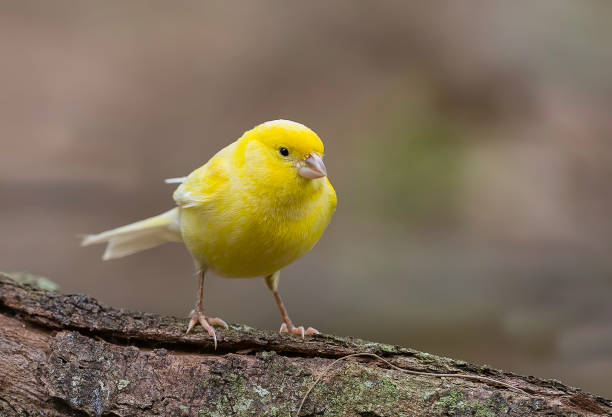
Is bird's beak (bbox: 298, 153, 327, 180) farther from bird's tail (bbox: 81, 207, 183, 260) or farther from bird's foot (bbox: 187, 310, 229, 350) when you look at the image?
bird's tail (bbox: 81, 207, 183, 260)

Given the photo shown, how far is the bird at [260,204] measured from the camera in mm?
3355

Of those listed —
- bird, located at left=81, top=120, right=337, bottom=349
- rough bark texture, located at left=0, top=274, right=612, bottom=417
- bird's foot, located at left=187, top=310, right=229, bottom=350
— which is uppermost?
bird, located at left=81, top=120, right=337, bottom=349

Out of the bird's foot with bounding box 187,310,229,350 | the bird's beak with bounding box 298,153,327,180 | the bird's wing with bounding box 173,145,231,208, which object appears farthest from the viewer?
the bird's wing with bounding box 173,145,231,208

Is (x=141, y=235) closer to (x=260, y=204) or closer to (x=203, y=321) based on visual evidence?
(x=203, y=321)

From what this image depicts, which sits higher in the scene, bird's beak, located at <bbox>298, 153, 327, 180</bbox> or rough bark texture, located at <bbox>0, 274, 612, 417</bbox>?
bird's beak, located at <bbox>298, 153, 327, 180</bbox>

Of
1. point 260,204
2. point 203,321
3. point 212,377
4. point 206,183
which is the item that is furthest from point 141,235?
point 212,377

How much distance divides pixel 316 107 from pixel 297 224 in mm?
4605

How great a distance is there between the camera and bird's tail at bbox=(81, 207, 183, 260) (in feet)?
13.7

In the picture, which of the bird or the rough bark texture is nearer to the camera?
the rough bark texture

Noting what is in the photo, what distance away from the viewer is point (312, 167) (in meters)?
3.33

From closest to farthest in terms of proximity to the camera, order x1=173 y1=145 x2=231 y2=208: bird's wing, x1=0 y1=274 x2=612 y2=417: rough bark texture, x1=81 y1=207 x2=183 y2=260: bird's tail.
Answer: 1. x1=0 y1=274 x2=612 y2=417: rough bark texture
2. x1=173 y1=145 x2=231 y2=208: bird's wing
3. x1=81 y1=207 x2=183 y2=260: bird's tail

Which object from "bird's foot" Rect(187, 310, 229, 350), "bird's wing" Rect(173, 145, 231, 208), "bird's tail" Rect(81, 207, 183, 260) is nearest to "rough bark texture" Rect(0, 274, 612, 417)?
"bird's foot" Rect(187, 310, 229, 350)

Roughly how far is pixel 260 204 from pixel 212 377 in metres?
0.93

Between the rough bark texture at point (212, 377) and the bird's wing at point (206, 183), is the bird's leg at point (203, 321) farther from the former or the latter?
the bird's wing at point (206, 183)
